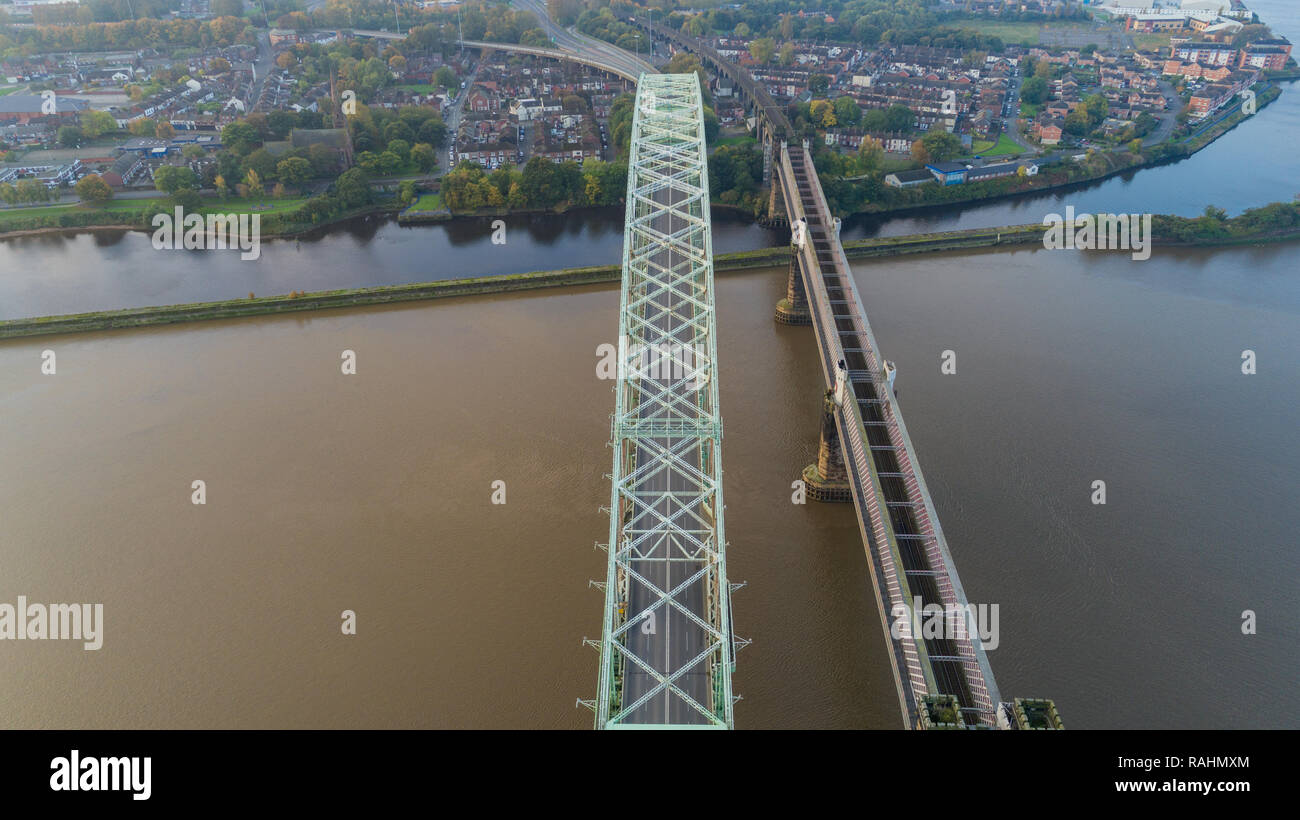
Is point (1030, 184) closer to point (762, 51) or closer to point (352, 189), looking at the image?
point (762, 51)

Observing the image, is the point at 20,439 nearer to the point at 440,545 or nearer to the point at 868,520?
the point at 440,545

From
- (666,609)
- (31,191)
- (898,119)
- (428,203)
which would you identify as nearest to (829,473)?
(666,609)

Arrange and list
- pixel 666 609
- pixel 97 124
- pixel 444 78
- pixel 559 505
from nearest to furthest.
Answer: pixel 666 609 < pixel 559 505 < pixel 97 124 < pixel 444 78

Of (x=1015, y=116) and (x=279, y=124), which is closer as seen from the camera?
(x=279, y=124)

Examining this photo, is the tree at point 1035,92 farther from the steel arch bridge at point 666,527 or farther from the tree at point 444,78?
the steel arch bridge at point 666,527

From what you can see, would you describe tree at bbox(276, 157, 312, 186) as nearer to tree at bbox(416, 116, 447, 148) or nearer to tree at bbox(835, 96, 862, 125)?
tree at bbox(416, 116, 447, 148)

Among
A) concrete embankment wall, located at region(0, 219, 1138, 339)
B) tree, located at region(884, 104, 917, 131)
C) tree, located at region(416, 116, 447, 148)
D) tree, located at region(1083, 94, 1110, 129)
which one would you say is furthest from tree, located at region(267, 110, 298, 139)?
tree, located at region(1083, 94, 1110, 129)
